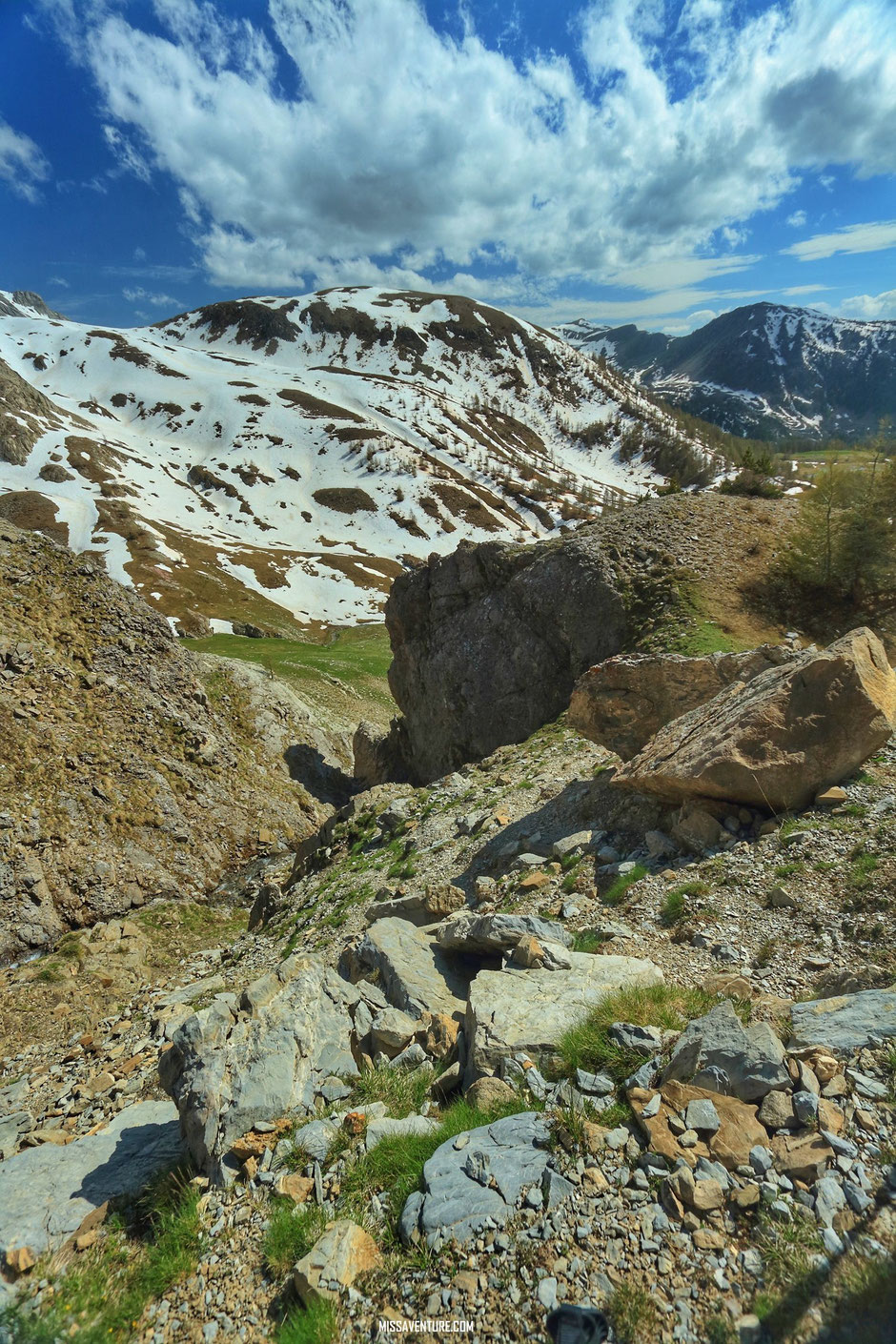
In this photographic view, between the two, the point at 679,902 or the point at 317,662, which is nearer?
the point at 679,902

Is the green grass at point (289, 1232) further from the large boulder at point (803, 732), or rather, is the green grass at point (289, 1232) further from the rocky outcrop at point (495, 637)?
the rocky outcrop at point (495, 637)

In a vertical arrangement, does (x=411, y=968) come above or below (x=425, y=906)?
above

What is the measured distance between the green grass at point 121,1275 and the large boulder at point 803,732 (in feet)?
32.4

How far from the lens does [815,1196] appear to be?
487 cm

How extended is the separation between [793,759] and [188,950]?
1794cm

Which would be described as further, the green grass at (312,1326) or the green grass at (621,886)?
the green grass at (621,886)

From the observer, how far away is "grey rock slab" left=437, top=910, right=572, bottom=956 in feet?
33.2

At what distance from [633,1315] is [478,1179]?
1617mm

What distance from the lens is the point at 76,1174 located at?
774 cm

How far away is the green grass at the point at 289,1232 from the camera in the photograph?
5570mm

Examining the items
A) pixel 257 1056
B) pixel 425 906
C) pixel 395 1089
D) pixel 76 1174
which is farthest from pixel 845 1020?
pixel 76 1174

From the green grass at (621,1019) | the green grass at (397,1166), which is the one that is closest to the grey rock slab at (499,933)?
the green grass at (621,1019)

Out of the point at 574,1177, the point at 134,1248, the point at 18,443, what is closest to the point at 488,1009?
the point at 574,1177

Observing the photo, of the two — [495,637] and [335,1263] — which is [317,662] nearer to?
[495,637]
